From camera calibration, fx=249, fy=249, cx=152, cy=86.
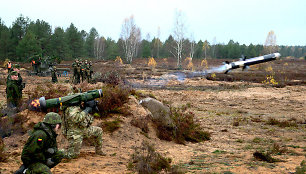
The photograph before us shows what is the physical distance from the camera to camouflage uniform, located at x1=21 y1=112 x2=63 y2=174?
3641 mm

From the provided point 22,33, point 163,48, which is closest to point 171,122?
point 22,33

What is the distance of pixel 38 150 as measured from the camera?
368 centimetres

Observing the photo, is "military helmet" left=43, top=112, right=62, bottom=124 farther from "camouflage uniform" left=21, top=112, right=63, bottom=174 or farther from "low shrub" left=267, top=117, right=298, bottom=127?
"low shrub" left=267, top=117, right=298, bottom=127

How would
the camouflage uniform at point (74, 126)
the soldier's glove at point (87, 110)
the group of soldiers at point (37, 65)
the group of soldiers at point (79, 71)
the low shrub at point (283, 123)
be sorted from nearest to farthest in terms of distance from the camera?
the camouflage uniform at point (74, 126), the soldier's glove at point (87, 110), the low shrub at point (283, 123), the group of soldiers at point (79, 71), the group of soldiers at point (37, 65)

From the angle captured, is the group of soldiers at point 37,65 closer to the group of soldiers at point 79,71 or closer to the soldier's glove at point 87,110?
the group of soldiers at point 79,71

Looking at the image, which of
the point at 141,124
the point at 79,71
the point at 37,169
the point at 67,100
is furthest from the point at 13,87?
the point at 79,71

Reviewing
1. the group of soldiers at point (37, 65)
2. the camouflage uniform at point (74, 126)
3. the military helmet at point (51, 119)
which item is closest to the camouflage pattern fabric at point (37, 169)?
the military helmet at point (51, 119)

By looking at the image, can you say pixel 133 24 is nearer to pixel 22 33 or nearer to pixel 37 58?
pixel 22 33

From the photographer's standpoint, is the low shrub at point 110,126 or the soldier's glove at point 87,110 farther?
the low shrub at point 110,126

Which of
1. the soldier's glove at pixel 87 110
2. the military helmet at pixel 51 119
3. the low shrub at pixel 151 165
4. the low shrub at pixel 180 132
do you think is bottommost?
the low shrub at pixel 180 132

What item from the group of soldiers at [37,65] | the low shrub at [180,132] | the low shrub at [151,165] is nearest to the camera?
the low shrub at [151,165]

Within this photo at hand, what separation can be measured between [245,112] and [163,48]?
79217 millimetres

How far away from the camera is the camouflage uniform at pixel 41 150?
3641 mm

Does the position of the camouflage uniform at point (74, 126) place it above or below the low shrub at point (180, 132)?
above
